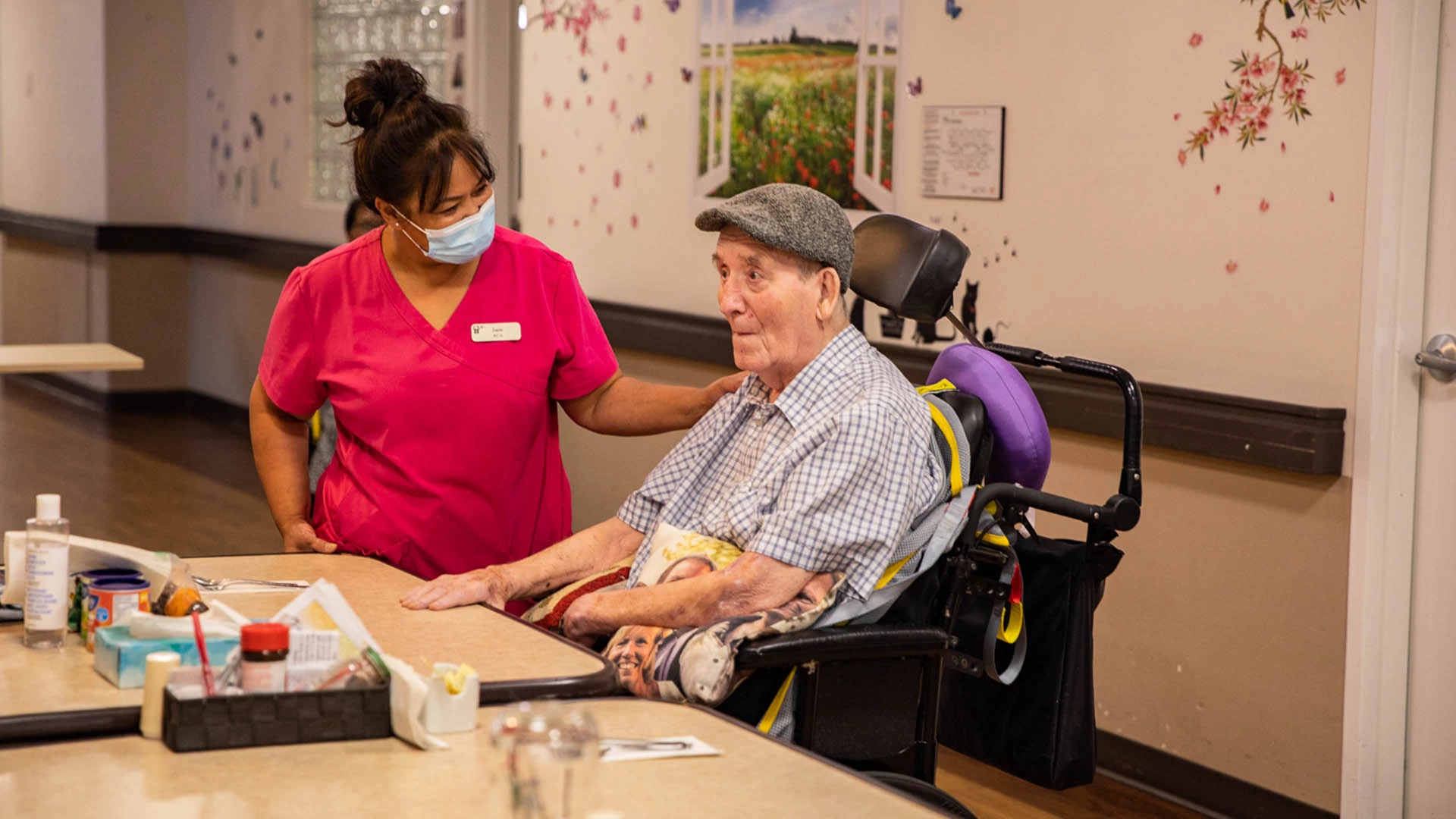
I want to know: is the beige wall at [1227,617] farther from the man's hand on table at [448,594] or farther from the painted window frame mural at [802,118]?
the man's hand on table at [448,594]

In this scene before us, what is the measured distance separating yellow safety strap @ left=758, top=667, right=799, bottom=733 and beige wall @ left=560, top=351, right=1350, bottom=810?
4.93ft

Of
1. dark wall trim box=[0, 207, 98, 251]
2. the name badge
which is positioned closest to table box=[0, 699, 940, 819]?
the name badge

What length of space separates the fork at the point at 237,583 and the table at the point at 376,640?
26 mm

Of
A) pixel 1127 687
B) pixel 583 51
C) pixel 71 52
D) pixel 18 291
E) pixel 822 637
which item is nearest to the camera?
pixel 822 637

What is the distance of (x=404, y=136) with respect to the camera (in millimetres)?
2500

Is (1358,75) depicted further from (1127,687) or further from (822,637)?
(822,637)

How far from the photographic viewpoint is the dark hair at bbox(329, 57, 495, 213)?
2.51m

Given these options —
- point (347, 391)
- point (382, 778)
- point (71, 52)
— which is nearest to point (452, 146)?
point (347, 391)

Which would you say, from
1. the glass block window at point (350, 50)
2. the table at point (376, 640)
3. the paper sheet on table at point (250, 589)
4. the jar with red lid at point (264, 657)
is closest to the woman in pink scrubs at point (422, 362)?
the table at point (376, 640)

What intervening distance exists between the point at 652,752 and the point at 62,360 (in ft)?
12.3

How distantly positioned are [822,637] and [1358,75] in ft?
5.71

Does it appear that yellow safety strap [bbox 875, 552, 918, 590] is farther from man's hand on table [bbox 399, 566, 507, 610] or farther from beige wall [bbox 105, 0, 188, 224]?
beige wall [bbox 105, 0, 188, 224]

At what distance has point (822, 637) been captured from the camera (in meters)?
2.09

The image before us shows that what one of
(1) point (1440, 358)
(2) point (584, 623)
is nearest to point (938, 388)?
(2) point (584, 623)
